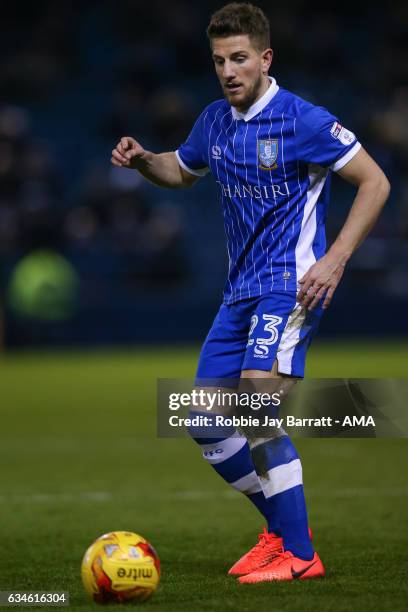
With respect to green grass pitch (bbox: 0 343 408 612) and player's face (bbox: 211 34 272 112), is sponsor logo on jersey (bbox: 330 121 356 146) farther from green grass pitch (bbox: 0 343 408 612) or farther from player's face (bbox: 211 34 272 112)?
green grass pitch (bbox: 0 343 408 612)

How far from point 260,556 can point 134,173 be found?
575 inches

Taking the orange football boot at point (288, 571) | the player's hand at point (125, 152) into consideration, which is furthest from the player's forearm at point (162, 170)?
the orange football boot at point (288, 571)

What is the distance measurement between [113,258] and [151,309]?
3.33 feet

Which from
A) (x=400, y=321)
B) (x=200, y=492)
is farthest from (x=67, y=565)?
(x=400, y=321)

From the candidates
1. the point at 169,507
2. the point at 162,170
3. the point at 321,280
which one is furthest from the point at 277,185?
the point at 169,507

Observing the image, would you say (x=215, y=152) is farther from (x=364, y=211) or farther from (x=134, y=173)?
(x=134, y=173)

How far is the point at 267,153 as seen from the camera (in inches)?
198

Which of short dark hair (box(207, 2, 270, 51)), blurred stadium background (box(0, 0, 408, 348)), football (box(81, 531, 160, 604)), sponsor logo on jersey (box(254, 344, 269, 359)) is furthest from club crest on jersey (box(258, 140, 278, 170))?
blurred stadium background (box(0, 0, 408, 348))

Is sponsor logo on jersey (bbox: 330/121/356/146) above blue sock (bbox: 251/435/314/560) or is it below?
above

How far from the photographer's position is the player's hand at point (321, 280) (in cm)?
479

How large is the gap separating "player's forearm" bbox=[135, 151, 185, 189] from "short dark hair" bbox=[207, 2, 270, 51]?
734mm

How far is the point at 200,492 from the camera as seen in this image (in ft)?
25.0

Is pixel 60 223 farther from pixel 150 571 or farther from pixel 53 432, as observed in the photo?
pixel 150 571

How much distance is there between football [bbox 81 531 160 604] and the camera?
14.2ft
